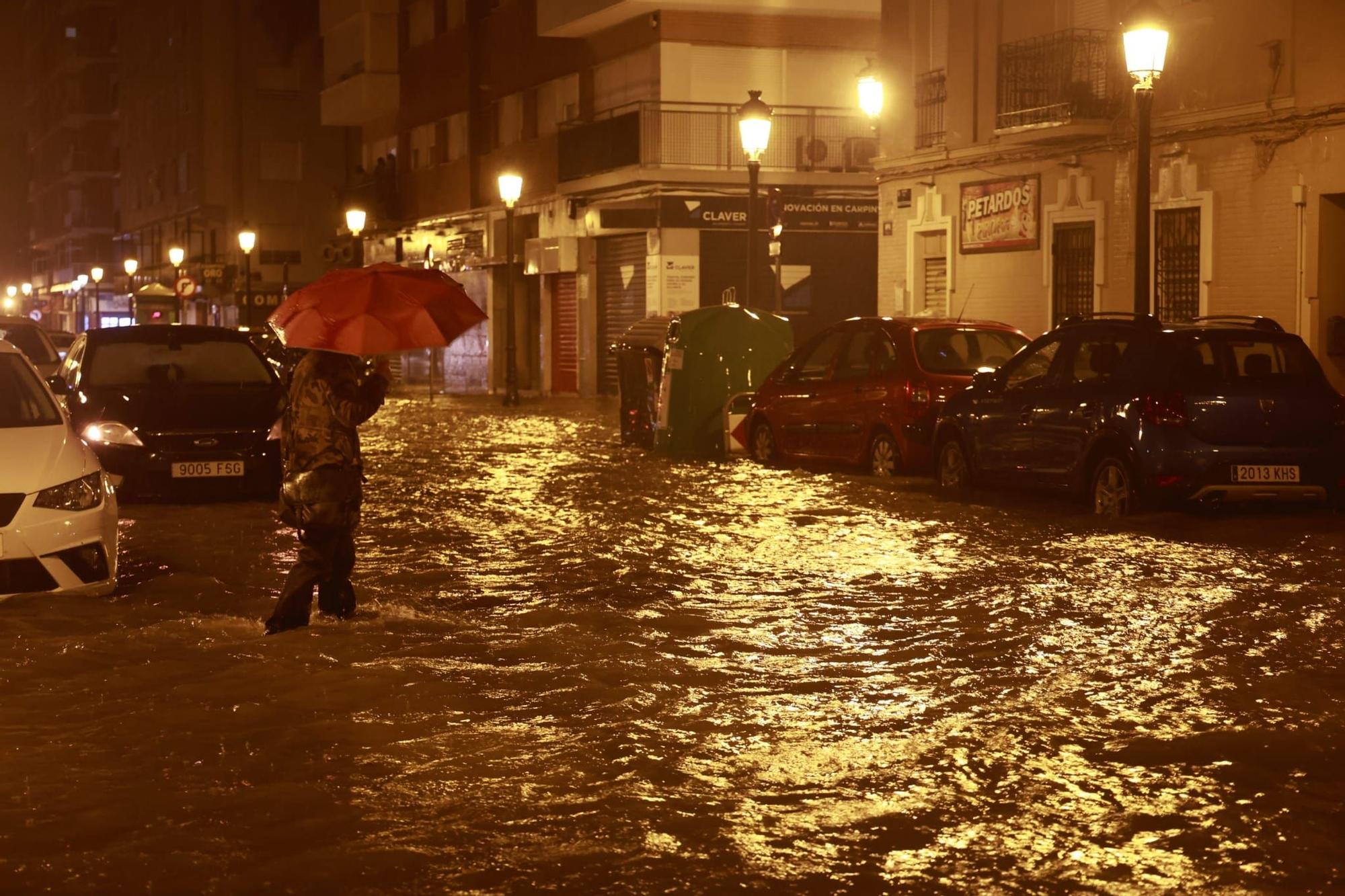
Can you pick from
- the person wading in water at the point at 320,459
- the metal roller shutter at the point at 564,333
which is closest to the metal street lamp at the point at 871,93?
the metal roller shutter at the point at 564,333

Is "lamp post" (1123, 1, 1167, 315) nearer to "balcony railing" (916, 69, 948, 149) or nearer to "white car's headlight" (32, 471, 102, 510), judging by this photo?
"white car's headlight" (32, 471, 102, 510)

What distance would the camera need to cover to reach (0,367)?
38.0 feet

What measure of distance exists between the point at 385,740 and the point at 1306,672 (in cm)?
393

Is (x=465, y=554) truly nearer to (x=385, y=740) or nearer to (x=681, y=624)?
(x=681, y=624)

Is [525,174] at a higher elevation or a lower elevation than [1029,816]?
higher

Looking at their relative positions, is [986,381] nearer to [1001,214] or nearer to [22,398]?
[22,398]

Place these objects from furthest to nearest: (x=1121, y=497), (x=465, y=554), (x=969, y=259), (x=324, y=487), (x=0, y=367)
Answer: (x=969, y=259)
(x=1121, y=497)
(x=465, y=554)
(x=0, y=367)
(x=324, y=487)

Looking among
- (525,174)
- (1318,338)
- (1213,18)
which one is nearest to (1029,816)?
(1318,338)

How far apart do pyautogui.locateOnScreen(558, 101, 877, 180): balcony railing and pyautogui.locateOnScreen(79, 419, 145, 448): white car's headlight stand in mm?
22733

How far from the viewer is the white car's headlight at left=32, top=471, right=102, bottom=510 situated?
10297mm

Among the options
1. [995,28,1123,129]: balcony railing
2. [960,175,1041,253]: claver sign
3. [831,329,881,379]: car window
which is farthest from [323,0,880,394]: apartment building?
[831,329,881,379]: car window

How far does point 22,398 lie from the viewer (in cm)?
1145

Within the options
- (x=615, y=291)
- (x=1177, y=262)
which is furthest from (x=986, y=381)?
(x=615, y=291)

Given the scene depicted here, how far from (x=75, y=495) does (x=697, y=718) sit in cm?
424
